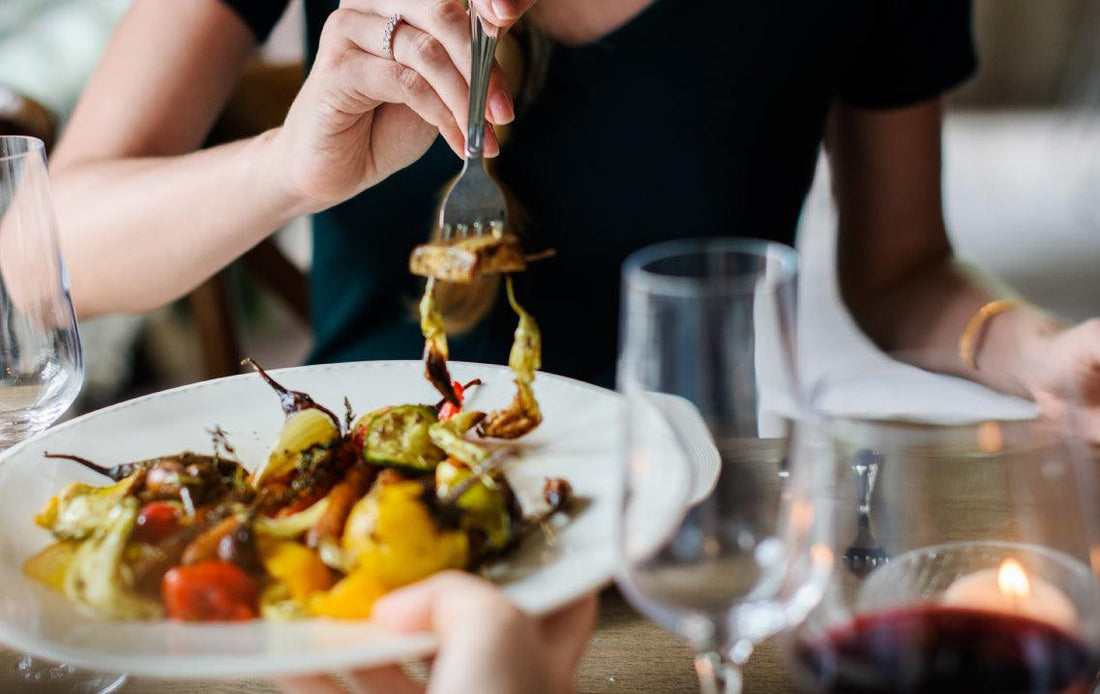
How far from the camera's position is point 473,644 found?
0.50 metres

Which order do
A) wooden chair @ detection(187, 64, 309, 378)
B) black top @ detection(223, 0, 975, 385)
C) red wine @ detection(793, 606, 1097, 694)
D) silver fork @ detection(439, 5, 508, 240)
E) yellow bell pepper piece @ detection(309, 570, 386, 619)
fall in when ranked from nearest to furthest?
red wine @ detection(793, 606, 1097, 694), yellow bell pepper piece @ detection(309, 570, 386, 619), silver fork @ detection(439, 5, 508, 240), black top @ detection(223, 0, 975, 385), wooden chair @ detection(187, 64, 309, 378)

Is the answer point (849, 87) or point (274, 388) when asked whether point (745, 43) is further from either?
point (274, 388)

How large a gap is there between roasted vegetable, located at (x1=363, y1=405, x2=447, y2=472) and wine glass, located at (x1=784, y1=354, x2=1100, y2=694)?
0.92 ft

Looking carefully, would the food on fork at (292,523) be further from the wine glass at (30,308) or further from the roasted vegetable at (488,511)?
the wine glass at (30,308)

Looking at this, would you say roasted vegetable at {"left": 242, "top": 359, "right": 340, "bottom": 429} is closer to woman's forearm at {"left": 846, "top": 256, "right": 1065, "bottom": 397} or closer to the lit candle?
the lit candle

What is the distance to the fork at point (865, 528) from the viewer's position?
48 cm

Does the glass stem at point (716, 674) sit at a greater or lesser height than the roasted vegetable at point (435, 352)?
lesser

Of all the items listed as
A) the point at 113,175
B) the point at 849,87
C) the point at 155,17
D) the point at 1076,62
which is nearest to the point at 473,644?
the point at 113,175

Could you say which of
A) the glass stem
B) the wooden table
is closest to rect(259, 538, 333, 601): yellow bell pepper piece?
the wooden table

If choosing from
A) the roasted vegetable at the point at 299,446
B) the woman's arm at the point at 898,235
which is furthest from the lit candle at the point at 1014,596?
the woman's arm at the point at 898,235

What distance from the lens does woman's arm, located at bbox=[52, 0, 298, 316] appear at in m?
1.05

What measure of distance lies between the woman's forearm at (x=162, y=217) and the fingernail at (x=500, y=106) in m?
0.23

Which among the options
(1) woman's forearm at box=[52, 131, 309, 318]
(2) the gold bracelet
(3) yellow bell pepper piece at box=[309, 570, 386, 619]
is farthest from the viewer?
(2) the gold bracelet

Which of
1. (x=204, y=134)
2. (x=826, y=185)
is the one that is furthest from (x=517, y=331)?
(x=826, y=185)
